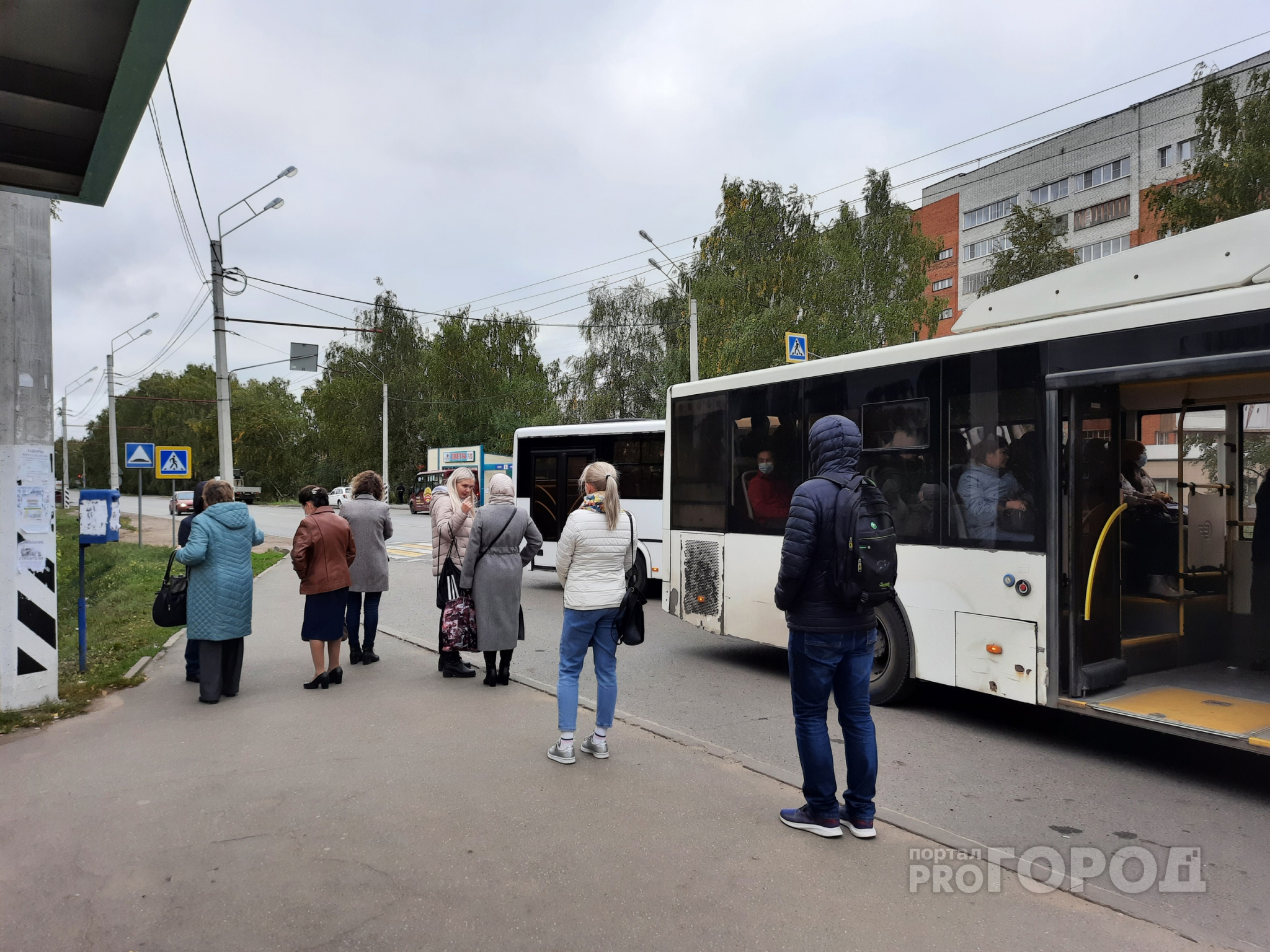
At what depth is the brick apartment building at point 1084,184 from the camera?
3634 cm

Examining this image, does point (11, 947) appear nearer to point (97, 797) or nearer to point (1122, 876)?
point (97, 797)

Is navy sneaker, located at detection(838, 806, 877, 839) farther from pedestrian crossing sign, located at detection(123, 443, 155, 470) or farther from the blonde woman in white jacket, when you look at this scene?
pedestrian crossing sign, located at detection(123, 443, 155, 470)

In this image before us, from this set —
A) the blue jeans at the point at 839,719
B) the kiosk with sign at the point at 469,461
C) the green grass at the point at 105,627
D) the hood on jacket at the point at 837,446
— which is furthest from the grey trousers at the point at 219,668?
the kiosk with sign at the point at 469,461

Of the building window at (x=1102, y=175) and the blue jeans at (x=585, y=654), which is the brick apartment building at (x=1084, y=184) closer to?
the building window at (x=1102, y=175)

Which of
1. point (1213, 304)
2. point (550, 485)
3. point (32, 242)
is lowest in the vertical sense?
point (550, 485)

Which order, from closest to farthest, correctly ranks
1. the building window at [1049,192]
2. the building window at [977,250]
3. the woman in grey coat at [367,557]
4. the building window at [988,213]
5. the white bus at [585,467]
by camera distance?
the woman in grey coat at [367,557] < the white bus at [585,467] < the building window at [1049,192] < the building window at [988,213] < the building window at [977,250]

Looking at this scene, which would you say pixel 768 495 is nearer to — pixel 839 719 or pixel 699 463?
pixel 699 463

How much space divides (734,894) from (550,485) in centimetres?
1133

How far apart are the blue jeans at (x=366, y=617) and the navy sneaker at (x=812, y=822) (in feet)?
16.8

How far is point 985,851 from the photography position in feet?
13.0

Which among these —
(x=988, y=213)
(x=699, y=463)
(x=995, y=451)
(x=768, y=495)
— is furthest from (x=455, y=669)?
(x=988, y=213)

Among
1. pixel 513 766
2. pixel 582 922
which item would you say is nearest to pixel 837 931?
pixel 582 922

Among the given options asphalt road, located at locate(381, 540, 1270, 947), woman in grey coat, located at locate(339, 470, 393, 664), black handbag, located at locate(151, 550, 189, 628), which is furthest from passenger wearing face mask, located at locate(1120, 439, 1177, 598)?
black handbag, located at locate(151, 550, 189, 628)

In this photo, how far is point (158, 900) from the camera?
11.5 ft
